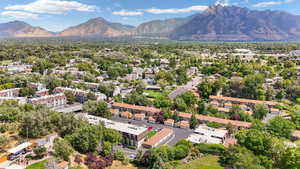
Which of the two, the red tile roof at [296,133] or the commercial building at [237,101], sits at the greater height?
the commercial building at [237,101]

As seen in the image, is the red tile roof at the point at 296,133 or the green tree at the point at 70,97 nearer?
the red tile roof at the point at 296,133

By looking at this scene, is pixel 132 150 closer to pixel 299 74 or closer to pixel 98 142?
pixel 98 142

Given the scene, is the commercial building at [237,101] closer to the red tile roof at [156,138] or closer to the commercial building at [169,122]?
the commercial building at [169,122]

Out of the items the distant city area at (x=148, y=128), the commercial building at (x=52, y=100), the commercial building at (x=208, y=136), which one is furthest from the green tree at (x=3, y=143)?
the commercial building at (x=208, y=136)

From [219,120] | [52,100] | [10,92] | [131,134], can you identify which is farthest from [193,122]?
[10,92]

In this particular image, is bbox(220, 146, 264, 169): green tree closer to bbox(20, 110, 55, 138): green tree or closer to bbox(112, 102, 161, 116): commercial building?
bbox(112, 102, 161, 116): commercial building

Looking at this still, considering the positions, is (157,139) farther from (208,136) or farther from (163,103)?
(163,103)

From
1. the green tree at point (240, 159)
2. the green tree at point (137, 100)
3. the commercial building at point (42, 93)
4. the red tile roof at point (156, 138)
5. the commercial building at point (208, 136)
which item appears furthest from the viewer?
the commercial building at point (42, 93)

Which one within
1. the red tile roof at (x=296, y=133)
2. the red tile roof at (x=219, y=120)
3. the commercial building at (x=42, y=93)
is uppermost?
the commercial building at (x=42, y=93)
